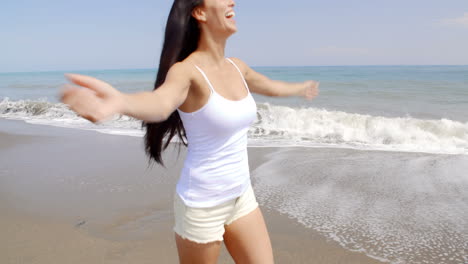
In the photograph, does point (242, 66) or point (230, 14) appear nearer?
point (230, 14)

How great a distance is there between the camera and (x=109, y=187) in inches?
207

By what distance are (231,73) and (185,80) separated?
14.5 inches

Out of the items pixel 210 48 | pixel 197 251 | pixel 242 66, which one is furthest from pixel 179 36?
pixel 197 251

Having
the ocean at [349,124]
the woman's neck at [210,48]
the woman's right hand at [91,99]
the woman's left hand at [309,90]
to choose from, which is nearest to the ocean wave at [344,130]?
the ocean at [349,124]

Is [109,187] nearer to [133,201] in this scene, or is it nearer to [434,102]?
[133,201]

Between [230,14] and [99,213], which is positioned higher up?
[230,14]

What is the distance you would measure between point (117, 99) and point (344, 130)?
29.5 ft

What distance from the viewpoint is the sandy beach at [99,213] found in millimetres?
3379

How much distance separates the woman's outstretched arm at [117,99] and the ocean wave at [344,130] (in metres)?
6.59

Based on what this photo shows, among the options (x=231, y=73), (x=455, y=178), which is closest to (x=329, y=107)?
(x=455, y=178)

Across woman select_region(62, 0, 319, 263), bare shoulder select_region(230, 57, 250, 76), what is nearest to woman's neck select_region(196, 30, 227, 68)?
woman select_region(62, 0, 319, 263)

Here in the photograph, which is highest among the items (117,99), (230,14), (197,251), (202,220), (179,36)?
(230,14)

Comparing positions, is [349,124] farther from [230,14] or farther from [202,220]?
[202,220]

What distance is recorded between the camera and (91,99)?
117 centimetres
